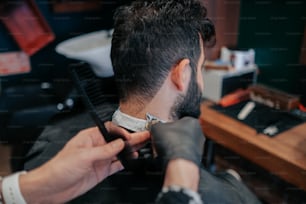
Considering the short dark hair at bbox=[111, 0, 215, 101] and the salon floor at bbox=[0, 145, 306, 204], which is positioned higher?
the short dark hair at bbox=[111, 0, 215, 101]

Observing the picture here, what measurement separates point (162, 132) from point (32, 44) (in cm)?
185

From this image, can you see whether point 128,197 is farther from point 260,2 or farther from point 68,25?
point 68,25

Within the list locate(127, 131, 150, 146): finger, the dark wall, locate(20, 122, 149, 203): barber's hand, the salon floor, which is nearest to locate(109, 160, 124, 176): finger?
locate(20, 122, 149, 203): barber's hand

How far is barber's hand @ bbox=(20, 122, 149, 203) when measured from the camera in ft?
2.51

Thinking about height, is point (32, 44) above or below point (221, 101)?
above

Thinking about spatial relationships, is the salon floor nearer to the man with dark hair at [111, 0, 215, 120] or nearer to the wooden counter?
the wooden counter

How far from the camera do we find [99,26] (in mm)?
2445

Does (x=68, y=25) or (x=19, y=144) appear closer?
(x=19, y=144)

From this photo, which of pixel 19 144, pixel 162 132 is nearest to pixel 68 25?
pixel 19 144

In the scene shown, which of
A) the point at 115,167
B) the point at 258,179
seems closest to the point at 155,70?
the point at 115,167

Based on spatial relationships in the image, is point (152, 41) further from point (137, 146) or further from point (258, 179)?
point (258, 179)

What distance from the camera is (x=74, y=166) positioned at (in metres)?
0.79

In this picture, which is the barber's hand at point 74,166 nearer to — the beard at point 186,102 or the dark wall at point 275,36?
the beard at point 186,102

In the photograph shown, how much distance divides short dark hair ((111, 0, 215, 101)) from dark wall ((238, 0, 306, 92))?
983 mm
